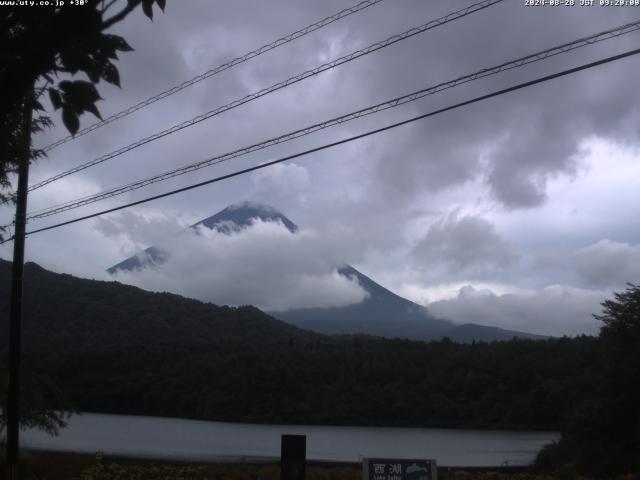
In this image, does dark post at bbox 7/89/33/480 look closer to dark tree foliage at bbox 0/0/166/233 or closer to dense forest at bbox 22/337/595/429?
dark tree foliage at bbox 0/0/166/233

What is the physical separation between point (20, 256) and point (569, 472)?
14009 mm

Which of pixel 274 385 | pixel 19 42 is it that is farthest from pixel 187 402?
pixel 19 42

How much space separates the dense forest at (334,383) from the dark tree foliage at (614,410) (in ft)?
127

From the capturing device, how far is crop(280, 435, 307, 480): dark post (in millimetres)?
11680

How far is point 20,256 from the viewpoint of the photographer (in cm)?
1623

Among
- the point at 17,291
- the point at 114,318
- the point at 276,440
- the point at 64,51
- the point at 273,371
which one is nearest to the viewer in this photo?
the point at 64,51

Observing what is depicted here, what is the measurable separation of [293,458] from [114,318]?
83.9m

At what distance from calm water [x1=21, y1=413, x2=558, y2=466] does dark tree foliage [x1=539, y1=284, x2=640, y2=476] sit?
45.1ft

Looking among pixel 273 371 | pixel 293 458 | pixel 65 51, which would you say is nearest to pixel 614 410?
pixel 293 458

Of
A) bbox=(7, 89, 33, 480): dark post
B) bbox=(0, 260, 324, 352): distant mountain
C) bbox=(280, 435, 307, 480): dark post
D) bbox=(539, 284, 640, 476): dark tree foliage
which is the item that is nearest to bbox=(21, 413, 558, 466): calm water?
bbox=(0, 260, 324, 352): distant mountain

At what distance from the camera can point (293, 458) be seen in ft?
38.5

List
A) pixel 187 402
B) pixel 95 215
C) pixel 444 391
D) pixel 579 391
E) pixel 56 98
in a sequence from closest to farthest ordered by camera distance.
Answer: pixel 56 98 → pixel 95 215 → pixel 579 391 → pixel 444 391 → pixel 187 402

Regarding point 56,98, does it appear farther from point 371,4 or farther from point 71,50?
point 371,4

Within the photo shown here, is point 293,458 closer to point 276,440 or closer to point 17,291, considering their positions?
point 17,291
